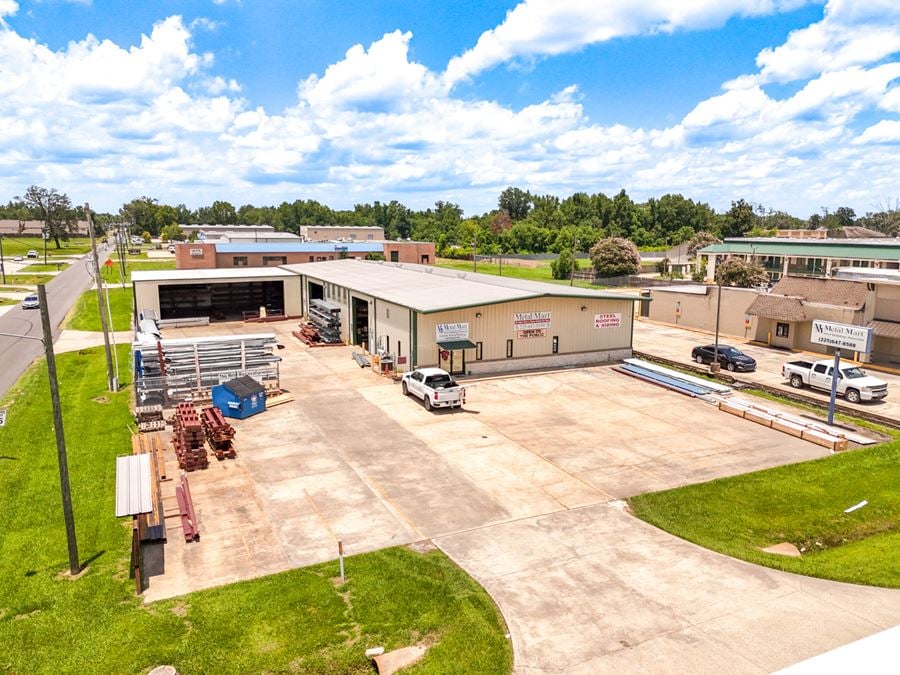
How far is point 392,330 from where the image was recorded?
36.0m

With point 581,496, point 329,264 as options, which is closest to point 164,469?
point 581,496

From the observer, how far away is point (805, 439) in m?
24.7

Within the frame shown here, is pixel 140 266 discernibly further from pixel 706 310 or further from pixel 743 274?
pixel 743 274

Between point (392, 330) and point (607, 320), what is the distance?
43.1 feet

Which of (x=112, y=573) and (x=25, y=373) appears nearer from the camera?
(x=112, y=573)

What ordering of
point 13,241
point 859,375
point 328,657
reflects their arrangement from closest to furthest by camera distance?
point 328,657, point 859,375, point 13,241

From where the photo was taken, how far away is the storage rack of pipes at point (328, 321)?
1715 inches

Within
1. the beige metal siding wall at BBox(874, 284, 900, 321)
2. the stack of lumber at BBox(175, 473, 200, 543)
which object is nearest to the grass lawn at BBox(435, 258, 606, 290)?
the beige metal siding wall at BBox(874, 284, 900, 321)

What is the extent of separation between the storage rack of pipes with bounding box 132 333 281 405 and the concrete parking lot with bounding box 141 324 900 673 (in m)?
2.22

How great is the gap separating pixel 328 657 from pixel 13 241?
188900mm

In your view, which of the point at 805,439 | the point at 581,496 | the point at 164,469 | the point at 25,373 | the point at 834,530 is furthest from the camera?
the point at 25,373

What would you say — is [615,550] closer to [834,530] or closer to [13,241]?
[834,530]

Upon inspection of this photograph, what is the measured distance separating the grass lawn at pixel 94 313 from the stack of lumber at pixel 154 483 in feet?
105

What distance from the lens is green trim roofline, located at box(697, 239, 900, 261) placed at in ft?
220
